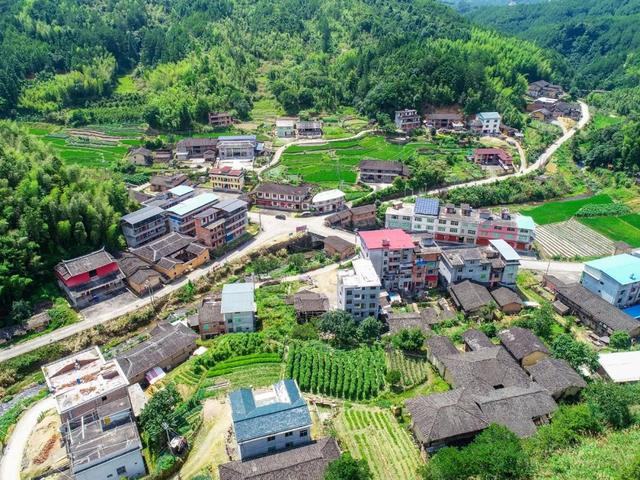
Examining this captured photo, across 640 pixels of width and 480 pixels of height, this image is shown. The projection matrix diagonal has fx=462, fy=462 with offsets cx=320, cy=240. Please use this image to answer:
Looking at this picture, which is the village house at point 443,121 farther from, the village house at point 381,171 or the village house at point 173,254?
the village house at point 173,254

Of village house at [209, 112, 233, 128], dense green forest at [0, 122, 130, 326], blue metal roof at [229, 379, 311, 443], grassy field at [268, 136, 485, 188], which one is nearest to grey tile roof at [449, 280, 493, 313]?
blue metal roof at [229, 379, 311, 443]

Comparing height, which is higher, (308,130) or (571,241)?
(308,130)

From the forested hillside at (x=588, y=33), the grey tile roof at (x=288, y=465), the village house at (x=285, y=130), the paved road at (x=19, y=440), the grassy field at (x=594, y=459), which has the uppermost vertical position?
the forested hillside at (x=588, y=33)

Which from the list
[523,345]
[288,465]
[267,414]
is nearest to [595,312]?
[523,345]

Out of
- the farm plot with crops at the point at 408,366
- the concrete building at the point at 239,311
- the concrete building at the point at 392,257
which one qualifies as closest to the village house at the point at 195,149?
the concrete building at the point at 392,257

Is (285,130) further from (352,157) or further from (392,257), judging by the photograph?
(392,257)

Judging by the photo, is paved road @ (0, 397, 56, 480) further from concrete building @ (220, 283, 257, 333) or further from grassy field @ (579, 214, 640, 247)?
grassy field @ (579, 214, 640, 247)

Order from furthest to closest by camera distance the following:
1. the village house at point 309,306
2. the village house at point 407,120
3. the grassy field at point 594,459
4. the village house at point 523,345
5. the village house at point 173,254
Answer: the village house at point 407,120, the village house at point 173,254, the village house at point 309,306, the village house at point 523,345, the grassy field at point 594,459
